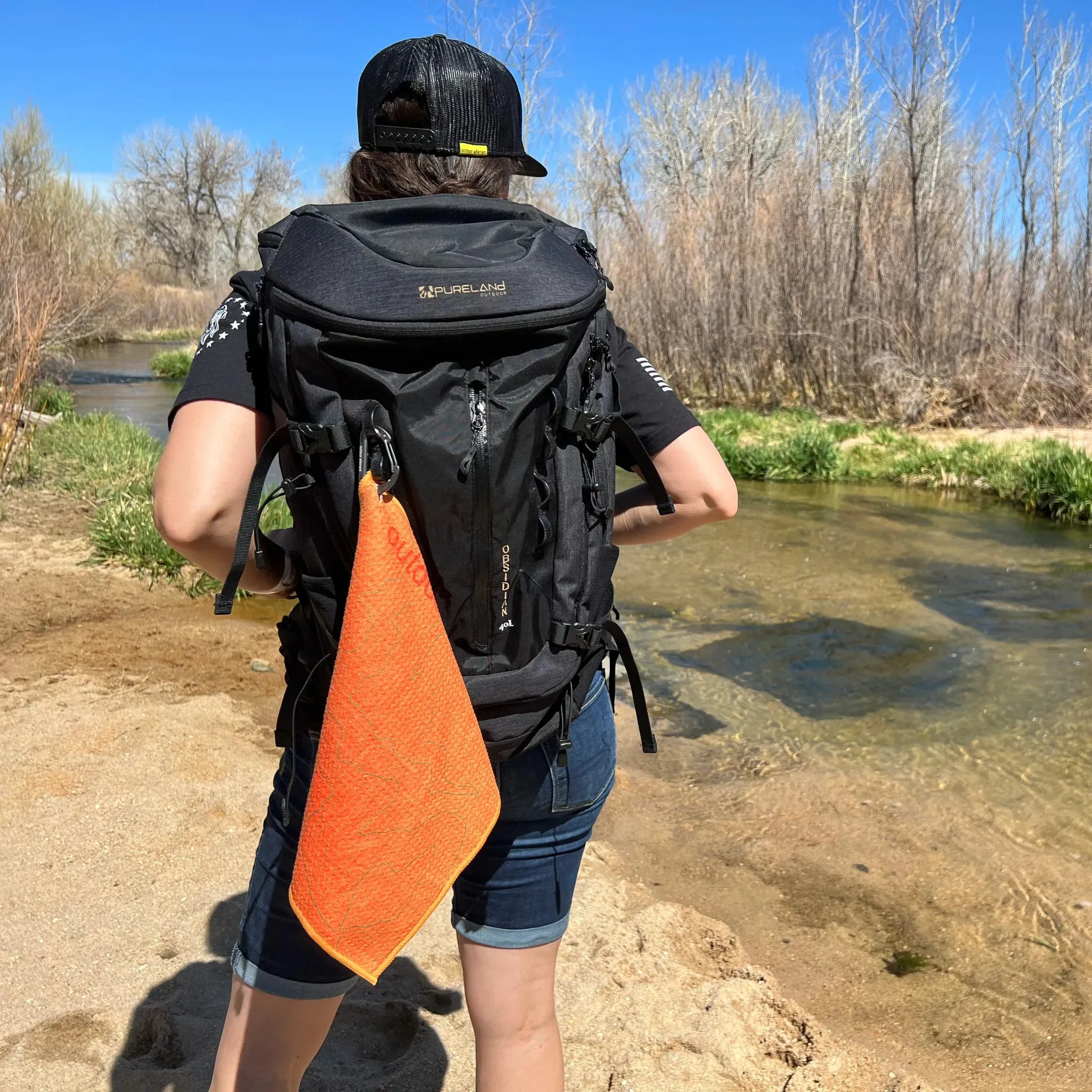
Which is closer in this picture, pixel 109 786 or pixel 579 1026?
pixel 579 1026

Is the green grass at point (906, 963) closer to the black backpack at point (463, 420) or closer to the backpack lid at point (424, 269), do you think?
the black backpack at point (463, 420)

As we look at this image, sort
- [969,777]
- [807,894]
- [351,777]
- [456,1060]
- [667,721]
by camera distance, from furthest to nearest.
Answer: [667,721]
[969,777]
[807,894]
[456,1060]
[351,777]

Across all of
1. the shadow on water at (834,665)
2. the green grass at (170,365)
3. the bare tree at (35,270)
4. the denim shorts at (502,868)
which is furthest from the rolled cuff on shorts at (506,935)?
the green grass at (170,365)

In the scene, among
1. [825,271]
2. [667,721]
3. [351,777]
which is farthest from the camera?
[825,271]

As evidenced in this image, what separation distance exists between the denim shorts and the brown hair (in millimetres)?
748

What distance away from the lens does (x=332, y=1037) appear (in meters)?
2.39

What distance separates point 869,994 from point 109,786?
2.54 meters

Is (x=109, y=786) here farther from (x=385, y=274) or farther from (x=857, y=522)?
(x=857, y=522)

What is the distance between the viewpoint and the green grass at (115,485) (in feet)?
21.0

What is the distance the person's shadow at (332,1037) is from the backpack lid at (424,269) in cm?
179

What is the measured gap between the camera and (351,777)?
1.21 m

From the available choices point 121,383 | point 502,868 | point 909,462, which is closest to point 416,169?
point 502,868

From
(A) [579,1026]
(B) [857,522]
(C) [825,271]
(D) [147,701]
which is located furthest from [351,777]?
(C) [825,271]

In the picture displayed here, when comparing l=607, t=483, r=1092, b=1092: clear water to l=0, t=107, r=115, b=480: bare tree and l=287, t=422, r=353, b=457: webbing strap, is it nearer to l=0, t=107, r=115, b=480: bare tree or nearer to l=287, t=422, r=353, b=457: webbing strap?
l=287, t=422, r=353, b=457: webbing strap
